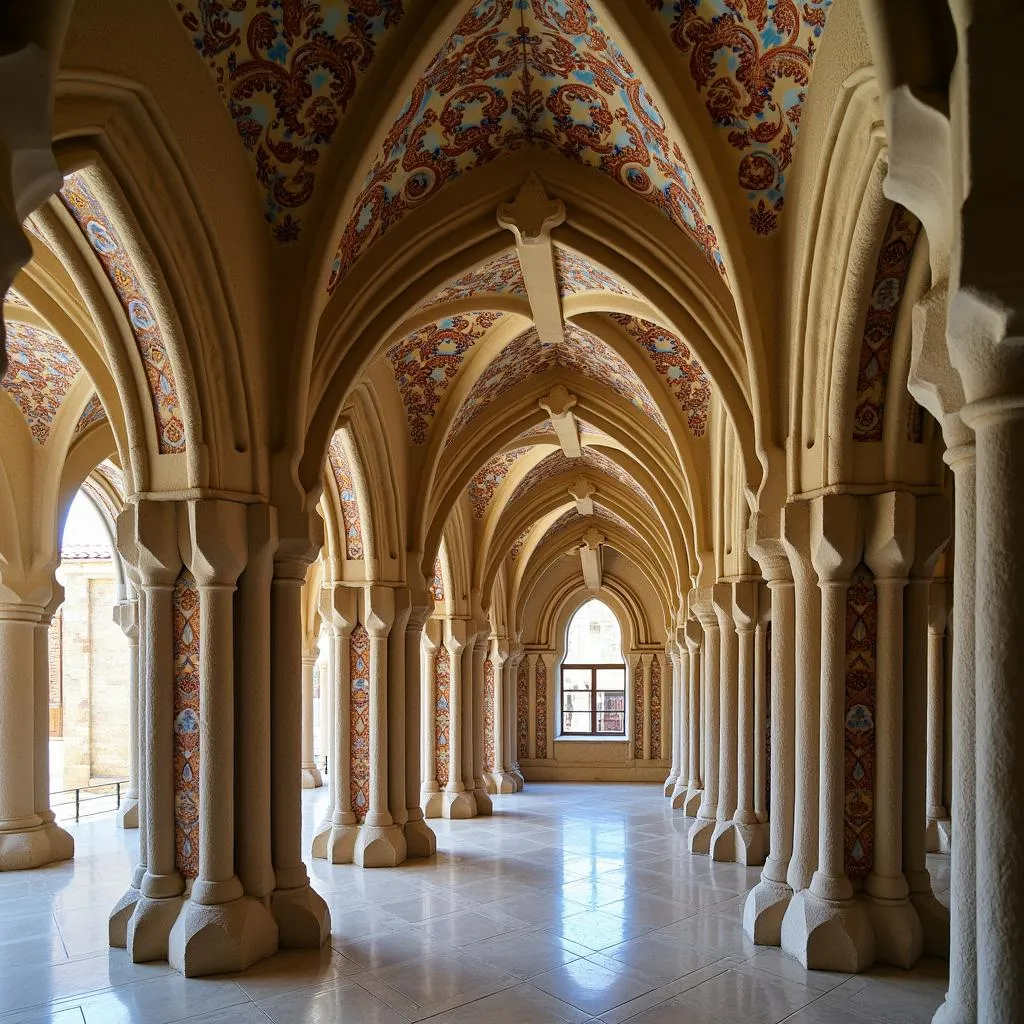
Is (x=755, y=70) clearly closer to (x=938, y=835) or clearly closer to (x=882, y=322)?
(x=882, y=322)

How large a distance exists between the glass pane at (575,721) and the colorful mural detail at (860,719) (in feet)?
49.1

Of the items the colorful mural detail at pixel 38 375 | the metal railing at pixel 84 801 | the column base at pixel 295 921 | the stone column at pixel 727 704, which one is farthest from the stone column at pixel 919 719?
the metal railing at pixel 84 801

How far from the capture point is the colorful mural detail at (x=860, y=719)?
192 inches

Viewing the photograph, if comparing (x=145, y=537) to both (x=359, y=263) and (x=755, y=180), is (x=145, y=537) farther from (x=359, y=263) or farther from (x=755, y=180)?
(x=755, y=180)

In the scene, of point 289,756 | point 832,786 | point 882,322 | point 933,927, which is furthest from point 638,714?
point 882,322

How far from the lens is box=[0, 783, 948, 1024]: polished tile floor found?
434 cm

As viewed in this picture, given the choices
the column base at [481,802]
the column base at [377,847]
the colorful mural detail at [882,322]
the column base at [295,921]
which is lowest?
the column base at [481,802]

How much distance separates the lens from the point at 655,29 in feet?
14.9

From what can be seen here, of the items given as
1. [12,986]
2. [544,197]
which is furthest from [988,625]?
[12,986]

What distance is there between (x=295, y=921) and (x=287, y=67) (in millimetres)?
4282

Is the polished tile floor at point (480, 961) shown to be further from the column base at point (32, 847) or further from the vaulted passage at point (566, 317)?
the column base at point (32, 847)

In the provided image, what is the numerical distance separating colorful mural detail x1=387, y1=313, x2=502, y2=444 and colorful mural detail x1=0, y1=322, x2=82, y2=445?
8.01 ft

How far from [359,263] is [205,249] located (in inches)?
49.1

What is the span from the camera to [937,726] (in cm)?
855
